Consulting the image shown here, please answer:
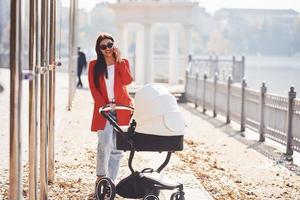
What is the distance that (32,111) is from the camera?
5.62 meters

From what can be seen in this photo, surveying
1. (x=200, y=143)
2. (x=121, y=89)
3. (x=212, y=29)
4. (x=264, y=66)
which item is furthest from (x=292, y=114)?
(x=212, y=29)

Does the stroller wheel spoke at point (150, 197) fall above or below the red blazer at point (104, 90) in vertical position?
below

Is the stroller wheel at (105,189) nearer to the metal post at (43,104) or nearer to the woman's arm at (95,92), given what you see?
the metal post at (43,104)

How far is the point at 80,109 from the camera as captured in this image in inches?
786

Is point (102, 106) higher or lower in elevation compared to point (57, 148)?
higher

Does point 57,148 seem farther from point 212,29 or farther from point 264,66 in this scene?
point 212,29

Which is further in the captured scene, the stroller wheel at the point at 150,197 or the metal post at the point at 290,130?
the metal post at the point at 290,130

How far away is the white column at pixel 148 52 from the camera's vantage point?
29.1m

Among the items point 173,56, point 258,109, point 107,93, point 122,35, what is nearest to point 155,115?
point 107,93

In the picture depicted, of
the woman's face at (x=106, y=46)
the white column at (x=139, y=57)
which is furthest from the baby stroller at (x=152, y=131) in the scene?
the white column at (x=139, y=57)

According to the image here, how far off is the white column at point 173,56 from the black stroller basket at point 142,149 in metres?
25.3

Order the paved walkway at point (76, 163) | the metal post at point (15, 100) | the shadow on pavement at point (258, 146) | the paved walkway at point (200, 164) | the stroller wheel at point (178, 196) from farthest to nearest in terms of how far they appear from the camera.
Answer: the shadow on pavement at point (258, 146)
the paved walkway at point (200, 164)
the paved walkway at point (76, 163)
the stroller wheel at point (178, 196)
the metal post at point (15, 100)

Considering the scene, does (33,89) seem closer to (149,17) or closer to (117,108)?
(117,108)

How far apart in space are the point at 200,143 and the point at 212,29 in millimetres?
107070
